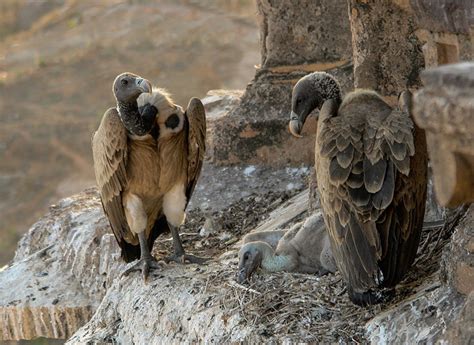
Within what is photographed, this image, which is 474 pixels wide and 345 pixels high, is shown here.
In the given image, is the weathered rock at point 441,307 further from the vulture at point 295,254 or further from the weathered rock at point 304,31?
the weathered rock at point 304,31

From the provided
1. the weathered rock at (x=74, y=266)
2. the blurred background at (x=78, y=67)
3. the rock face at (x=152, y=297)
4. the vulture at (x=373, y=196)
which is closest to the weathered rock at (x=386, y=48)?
the rock face at (x=152, y=297)

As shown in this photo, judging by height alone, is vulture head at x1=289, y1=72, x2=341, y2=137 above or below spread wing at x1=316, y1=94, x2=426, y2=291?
above

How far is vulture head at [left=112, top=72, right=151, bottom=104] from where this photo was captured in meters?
7.74

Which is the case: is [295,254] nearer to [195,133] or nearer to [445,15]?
[195,133]

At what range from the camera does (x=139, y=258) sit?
328 inches

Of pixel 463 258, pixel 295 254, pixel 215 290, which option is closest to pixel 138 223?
pixel 215 290

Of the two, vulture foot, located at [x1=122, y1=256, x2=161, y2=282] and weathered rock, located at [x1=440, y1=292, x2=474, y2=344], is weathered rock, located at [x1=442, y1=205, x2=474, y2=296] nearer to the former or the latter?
weathered rock, located at [x1=440, y1=292, x2=474, y2=344]

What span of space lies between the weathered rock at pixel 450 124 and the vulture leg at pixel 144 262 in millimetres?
4232

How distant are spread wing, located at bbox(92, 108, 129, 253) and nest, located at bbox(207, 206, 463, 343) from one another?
1.18 metres

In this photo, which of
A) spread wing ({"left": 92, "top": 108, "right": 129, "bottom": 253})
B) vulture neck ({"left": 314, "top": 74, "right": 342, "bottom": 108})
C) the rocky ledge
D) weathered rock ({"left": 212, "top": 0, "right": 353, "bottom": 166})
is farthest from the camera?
weathered rock ({"left": 212, "top": 0, "right": 353, "bottom": 166})

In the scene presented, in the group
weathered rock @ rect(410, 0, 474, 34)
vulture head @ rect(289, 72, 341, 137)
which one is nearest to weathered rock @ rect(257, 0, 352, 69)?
vulture head @ rect(289, 72, 341, 137)

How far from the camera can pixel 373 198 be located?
5.99 meters

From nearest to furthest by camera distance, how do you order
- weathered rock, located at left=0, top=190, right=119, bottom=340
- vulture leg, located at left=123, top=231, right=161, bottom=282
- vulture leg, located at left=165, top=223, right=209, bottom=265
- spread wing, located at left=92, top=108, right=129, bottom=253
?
1. spread wing, located at left=92, top=108, right=129, bottom=253
2. vulture leg, located at left=123, top=231, right=161, bottom=282
3. vulture leg, located at left=165, top=223, right=209, bottom=265
4. weathered rock, located at left=0, top=190, right=119, bottom=340

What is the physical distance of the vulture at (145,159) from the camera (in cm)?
765
